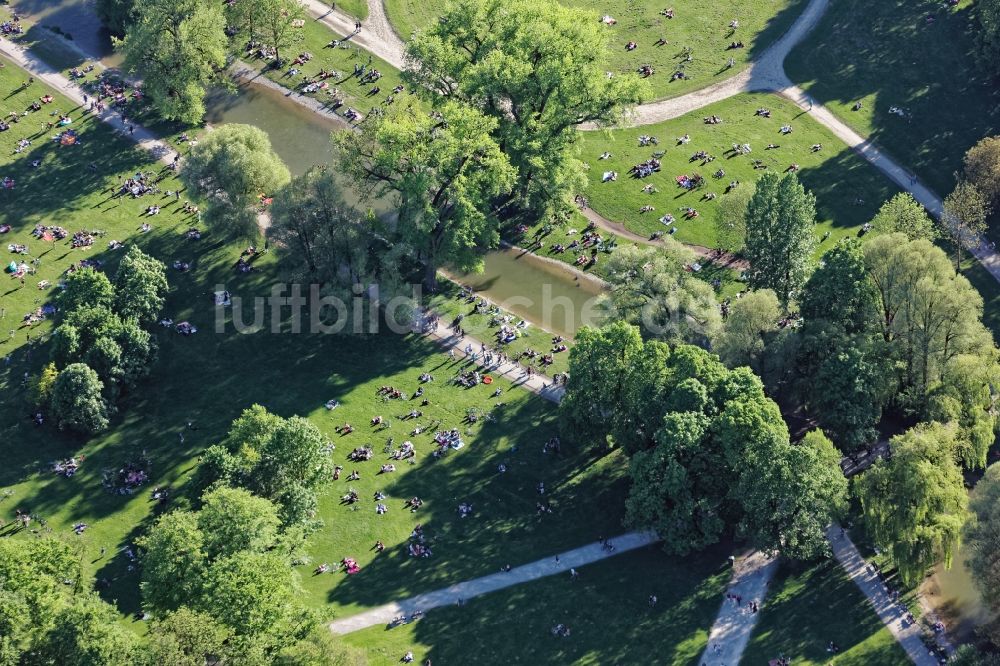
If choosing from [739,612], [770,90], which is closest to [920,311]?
[739,612]

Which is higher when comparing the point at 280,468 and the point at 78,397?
the point at 78,397

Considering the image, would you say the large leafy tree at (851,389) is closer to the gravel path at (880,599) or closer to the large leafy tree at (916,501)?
the large leafy tree at (916,501)

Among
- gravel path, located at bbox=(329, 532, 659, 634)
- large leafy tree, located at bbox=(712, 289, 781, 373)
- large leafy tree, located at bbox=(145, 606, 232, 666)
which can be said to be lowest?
gravel path, located at bbox=(329, 532, 659, 634)

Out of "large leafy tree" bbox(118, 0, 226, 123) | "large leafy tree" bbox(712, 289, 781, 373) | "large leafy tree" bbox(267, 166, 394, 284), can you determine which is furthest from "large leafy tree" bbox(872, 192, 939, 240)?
"large leafy tree" bbox(118, 0, 226, 123)

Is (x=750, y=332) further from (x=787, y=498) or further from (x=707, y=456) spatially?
(x=787, y=498)

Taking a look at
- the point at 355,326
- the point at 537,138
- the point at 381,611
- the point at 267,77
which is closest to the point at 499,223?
the point at 537,138

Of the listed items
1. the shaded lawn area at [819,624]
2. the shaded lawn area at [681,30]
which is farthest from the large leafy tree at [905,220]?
the shaded lawn area at [819,624]

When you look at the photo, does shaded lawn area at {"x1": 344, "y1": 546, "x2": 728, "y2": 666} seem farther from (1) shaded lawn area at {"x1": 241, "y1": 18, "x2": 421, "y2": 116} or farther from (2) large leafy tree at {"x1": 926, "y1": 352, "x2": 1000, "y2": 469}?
(1) shaded lawn area at {"x1": 241, "y1": 18, "x2": 421, "y2": 116}
